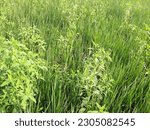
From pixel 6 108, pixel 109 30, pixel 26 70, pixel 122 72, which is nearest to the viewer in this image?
pixel 26 70

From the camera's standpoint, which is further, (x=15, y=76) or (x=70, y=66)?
(x=70, y=66)

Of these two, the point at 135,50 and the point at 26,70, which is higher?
the point at 26,70

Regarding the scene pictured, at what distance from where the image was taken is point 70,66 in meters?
3.26

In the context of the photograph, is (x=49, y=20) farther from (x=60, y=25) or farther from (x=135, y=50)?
(x=135, y=50)

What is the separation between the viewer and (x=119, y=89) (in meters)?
2.99

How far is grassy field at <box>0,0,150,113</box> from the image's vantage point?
229 cm

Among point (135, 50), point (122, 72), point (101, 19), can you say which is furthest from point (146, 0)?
point (122, 72)

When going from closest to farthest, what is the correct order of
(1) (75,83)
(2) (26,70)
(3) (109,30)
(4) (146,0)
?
(2) (26,70), (1) (75,83), (3) (109,30), (4) (146,0)

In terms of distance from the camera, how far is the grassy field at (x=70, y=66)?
2.29 m

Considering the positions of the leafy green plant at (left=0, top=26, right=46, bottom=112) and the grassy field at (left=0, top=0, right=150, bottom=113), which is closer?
the leafy green plant at (left=0, top=26, right=46, bottom=112)

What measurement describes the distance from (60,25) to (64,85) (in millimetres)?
1830

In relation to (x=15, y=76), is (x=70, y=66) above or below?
below

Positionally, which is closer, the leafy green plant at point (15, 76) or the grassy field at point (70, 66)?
the leafy green plant at point (15, 76)

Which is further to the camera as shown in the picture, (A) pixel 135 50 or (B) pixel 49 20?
(B) pixel 49 20
